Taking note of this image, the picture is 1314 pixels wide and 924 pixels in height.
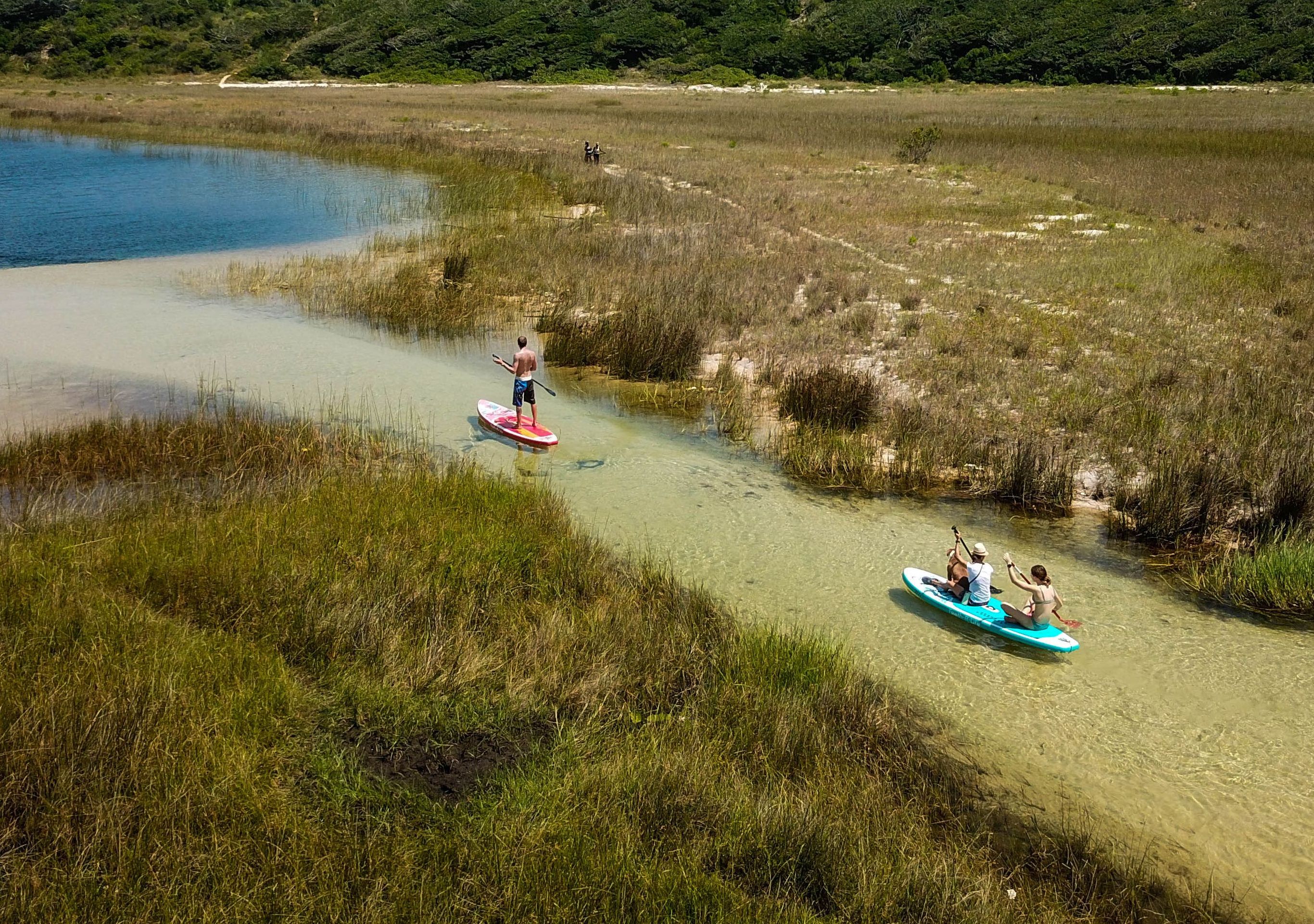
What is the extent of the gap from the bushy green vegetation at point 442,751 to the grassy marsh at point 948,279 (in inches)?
195

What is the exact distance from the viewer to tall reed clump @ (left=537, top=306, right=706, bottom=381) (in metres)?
15.2

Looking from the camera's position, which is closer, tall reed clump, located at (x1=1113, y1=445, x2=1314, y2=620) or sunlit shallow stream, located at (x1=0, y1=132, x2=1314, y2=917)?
sunlit shallow stream, located at (x1=0, y1=132, x2=1314, y2=917)

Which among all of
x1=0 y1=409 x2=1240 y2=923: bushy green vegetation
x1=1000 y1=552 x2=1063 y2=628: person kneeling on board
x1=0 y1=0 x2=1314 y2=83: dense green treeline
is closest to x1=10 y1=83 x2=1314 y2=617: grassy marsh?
x1=1000 y1=552 x2=1063 y2=628: person kneeling on board

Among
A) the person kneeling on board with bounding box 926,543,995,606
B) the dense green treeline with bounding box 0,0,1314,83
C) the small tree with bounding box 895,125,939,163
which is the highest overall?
the dense green treeline with bounding box 0,0,1314,83

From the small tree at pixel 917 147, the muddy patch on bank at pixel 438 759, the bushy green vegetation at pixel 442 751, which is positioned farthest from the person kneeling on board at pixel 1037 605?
the small tree at pixel 917 147

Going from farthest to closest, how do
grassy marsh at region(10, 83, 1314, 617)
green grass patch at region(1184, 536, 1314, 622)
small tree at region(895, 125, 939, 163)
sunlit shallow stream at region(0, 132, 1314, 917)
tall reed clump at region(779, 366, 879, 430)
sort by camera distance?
small tree at region(895, 125, 939, 163) < tall reed clump at region(779, 366, 879, 430) < grassy marsh at region(10, 83, 1314, 617) < green grass patch at region(1184, 536, 1314, 622) < sunlit shallow stream at region(0, 132, 1314, 917)

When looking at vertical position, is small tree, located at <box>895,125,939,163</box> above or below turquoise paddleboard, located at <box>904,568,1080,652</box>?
above

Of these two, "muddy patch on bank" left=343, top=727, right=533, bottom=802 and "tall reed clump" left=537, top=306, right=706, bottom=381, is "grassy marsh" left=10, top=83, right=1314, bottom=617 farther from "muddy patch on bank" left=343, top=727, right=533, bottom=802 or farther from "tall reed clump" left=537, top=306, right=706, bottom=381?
"muddy patch on bank" left=343, top=727, right=533, bottom=802

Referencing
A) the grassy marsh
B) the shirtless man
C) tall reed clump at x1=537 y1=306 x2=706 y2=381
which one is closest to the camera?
the grassy marsh

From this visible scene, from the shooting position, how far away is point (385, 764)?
5594 millimetres

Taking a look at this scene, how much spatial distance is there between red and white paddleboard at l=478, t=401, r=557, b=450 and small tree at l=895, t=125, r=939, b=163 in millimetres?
27788

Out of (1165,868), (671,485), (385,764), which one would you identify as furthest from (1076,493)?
(385,764)

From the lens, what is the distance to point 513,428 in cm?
1234

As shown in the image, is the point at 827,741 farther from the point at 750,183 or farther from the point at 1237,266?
the point at 750,183
